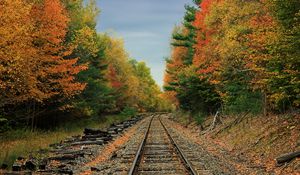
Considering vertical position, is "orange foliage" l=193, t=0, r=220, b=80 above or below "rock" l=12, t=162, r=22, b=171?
above

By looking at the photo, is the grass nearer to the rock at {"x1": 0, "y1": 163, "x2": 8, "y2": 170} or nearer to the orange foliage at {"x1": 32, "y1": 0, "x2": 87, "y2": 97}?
the rock at {"x1": 0, "y1": 163, "x2": 8, "y2": 170}

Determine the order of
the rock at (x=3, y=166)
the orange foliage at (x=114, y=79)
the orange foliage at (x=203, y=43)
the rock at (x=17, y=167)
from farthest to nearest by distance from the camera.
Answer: the orange foliage at (x=114, y=79), the orange foliage at (x=203, y=43), the rock at (x=3, y=166), the rock at (x=17, y=167)

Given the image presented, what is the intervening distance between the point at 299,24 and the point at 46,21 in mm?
18592

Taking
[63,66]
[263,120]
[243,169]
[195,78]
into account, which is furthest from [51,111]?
[243,169]

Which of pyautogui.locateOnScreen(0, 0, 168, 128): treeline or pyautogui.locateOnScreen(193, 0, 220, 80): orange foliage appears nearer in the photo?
pyautogui.locateOnScreen(0, 0, 168, 128): treeline

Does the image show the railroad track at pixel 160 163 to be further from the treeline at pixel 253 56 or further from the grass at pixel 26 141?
the grass at pixel 26 141

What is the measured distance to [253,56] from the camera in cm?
1769

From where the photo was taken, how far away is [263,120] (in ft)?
66.6

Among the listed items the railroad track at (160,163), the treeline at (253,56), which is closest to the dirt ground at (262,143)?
the treeline at (253,56)

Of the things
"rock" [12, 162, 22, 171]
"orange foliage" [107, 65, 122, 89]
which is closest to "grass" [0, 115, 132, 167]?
"rock" [12, 162, 22, 171]

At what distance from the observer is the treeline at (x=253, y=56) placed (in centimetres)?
1301

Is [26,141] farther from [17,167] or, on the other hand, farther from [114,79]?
[114,79]

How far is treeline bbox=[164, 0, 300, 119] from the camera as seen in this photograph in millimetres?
13008

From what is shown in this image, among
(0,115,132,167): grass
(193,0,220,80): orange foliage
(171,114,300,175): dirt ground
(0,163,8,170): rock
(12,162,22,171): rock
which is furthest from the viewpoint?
(193,0,220,80): orange foliage
